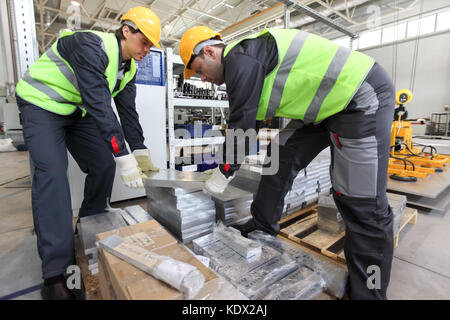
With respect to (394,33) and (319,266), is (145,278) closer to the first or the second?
(319,266)

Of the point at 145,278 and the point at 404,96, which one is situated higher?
the point at 404,96

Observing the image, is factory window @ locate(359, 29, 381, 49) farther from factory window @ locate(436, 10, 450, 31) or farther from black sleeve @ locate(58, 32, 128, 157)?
black sleeve @ locate(58, 32, 128, 157)

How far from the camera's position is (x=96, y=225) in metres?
1.58

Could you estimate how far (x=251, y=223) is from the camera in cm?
178

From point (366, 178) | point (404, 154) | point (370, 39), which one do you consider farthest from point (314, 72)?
point (370, 39)

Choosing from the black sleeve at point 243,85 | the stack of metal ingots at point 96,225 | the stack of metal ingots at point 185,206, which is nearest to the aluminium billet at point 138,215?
the stack of metal ingots at point 96,225

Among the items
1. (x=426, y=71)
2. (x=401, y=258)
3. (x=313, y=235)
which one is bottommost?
(x=401, y=258)

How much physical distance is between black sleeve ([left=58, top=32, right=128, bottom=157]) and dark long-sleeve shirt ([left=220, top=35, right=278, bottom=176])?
70 centimetres

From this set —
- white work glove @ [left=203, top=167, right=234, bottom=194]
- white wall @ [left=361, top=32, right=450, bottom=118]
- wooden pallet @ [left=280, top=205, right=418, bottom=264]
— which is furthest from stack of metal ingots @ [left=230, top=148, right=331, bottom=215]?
white wall @ [left=361, top=32, right=450, bottom=118]

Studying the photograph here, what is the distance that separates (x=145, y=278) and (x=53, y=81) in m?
1.23

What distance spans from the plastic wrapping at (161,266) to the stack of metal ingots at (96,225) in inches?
15.5

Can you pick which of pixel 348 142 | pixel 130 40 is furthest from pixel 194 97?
pixel 348 142

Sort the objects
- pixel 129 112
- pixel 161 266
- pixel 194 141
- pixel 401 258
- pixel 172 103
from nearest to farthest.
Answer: pixel 161 266 → pixel 401 258 → pixel 129 112 → pixel 172 103 → pixel 194 141
